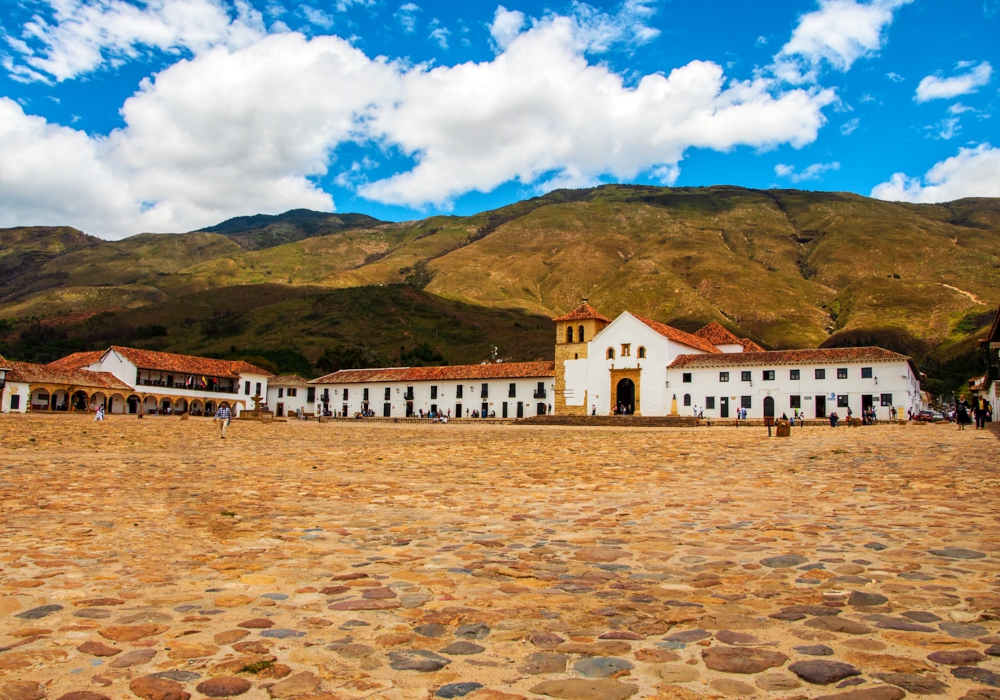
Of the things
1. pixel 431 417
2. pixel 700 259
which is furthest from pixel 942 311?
pixel 431 417

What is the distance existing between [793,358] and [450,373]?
91.4ft

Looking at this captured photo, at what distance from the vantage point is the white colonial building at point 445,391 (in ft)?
191

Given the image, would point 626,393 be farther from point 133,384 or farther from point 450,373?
point 133,384

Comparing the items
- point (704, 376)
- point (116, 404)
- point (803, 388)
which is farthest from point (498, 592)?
point (116, 404)

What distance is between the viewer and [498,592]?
4.43 m

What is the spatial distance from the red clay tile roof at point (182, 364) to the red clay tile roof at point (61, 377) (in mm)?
2300

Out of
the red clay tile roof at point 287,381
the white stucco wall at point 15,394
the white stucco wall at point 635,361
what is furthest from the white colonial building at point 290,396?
the white stucco wall at point 635,361

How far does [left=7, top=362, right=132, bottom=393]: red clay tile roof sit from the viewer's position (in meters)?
50.6

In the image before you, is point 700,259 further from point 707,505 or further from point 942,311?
point 707,505

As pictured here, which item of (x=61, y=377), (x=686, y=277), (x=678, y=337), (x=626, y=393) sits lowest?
(x=626, y=393)

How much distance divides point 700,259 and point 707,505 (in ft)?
446

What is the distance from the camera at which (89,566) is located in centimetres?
495

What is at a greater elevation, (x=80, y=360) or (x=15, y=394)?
(x=80, y=360)

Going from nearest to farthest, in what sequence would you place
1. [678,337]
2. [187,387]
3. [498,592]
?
[498,592] → [678,337] → [187,387]
